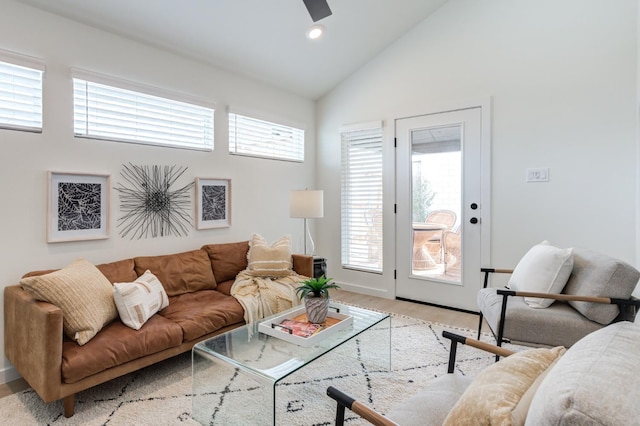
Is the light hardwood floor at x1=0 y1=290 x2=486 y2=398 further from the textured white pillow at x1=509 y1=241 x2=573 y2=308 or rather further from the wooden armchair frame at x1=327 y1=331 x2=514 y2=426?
the wooden armchair frame at x1=327 y1=331 x2=514 y2=426

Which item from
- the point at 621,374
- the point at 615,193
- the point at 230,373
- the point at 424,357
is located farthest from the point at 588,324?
the point at 230,373

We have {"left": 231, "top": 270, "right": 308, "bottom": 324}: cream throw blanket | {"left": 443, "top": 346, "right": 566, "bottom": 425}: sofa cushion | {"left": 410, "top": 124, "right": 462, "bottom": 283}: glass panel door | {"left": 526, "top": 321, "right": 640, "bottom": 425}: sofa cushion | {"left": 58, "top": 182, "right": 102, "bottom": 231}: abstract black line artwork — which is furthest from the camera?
{"left": 410, "top": 124, "right": 462, "bottom": 283}: glass panel door

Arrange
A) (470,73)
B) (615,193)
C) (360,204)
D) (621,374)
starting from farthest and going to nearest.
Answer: (360,204) < (470,73) < (615,193) < (621,374)

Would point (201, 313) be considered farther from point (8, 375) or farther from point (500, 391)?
point (500, 391)

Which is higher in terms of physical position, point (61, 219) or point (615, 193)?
point (615, 193)

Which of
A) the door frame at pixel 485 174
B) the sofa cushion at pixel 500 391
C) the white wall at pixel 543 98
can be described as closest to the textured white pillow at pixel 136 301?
the sofa cushion at pixel 500 391

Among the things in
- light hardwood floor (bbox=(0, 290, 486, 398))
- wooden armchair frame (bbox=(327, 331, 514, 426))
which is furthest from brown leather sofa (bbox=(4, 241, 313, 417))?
light hardwood floor (bbox=(0, 290, 486, 398))

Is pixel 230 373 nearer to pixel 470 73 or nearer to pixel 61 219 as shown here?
pixel 61 219

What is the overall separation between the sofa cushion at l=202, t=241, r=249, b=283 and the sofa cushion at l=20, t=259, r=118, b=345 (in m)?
1.14

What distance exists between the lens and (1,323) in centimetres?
231

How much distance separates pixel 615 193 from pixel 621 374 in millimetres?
2932

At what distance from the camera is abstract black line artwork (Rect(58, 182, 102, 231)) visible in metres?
2.54

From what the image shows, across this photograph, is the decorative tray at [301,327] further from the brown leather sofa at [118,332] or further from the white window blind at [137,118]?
the white window blind at [137,118]

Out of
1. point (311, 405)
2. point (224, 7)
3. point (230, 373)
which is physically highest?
point (224, 7)
